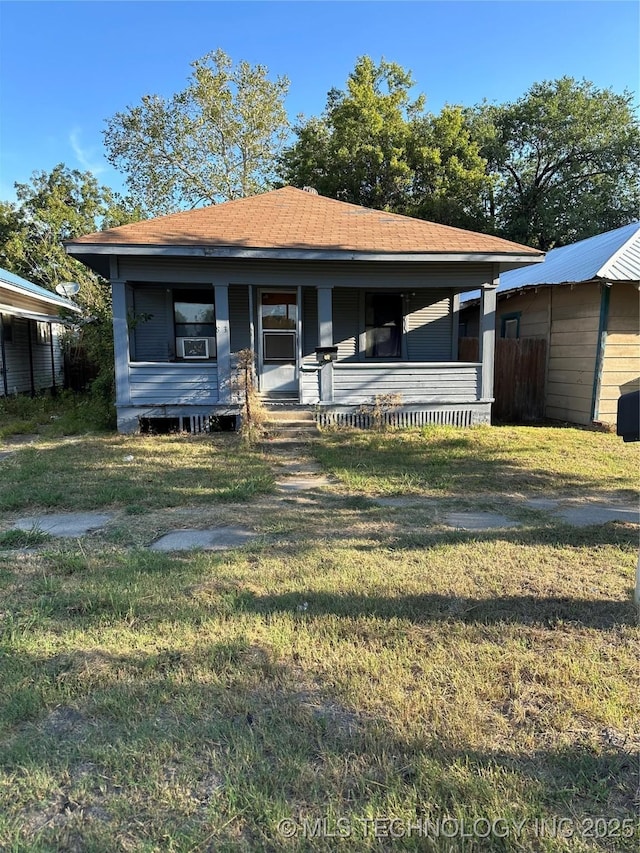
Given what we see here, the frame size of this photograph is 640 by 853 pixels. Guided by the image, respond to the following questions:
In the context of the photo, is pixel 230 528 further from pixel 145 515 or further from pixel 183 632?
pixel 183 632

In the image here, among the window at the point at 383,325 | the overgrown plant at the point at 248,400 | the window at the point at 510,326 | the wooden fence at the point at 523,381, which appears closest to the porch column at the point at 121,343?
the overgrown plant at the point at 248,400

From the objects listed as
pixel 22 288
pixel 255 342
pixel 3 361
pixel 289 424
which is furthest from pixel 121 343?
pixel 22 288

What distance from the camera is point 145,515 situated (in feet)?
16.8

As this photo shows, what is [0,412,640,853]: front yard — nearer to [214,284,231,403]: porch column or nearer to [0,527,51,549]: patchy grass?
[0,527,51,549]: patchy grass

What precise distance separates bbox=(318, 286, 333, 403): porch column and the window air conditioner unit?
2.96 metres

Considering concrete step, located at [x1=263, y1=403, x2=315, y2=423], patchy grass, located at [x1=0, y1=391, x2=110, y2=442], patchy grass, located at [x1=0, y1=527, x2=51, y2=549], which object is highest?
concrete step, located at [x1=263, y1=403, x2=315, y2=423]

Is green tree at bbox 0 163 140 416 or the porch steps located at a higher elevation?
green tree at bbox 0 163 140 416

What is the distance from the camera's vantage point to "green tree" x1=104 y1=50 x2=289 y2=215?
83.9 ft

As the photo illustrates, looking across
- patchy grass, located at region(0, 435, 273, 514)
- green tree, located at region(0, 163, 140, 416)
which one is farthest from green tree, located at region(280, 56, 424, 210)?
patchy grass, located at region(0, 435, 273, 514)

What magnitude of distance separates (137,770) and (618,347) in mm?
10897

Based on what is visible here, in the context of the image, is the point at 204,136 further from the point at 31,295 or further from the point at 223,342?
the point at 223,342

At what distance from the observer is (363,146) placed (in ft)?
76.1

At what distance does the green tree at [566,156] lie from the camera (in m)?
25.0

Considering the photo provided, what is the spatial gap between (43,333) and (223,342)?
1243 cm
